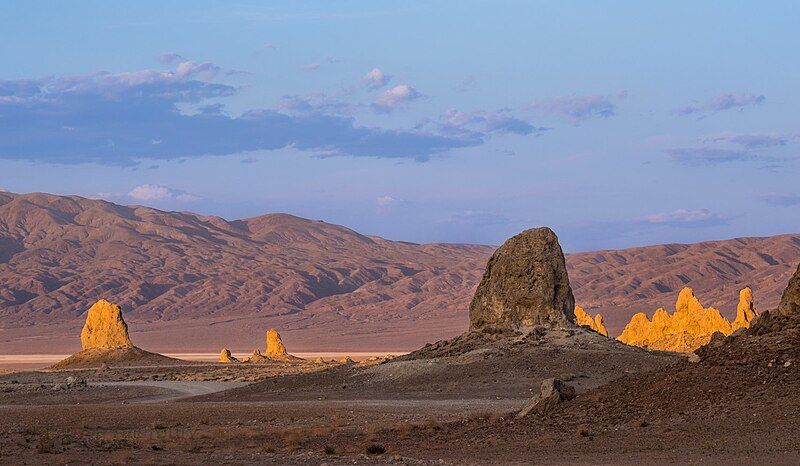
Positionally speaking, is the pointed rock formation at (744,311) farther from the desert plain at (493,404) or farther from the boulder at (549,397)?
the boulder at (549,397)

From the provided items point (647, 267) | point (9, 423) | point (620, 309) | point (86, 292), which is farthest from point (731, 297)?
point (9, 423)

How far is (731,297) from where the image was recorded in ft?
509

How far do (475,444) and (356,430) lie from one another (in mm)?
4622

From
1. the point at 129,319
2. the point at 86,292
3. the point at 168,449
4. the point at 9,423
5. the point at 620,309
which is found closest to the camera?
the point at 168,449

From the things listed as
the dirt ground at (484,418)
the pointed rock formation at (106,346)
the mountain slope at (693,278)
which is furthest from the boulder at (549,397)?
the mountain slope at (693,278)

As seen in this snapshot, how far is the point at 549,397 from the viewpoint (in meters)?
26.3

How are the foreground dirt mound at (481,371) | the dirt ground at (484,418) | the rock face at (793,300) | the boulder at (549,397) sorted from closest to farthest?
1. the dirt ground at (484,418)
2. the rock face at (793,300)
3. the boulder at (549,397)
4. the foreground dirt mound at (481,371)

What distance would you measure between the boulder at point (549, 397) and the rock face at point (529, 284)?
16315 mm

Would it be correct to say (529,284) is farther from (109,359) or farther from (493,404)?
(109,359)

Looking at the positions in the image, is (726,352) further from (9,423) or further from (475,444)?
(9,423)

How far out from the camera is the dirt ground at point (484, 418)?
2086 cm

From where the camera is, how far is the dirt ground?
20.9 meters

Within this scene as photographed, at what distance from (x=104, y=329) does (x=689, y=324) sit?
34110 millimetres

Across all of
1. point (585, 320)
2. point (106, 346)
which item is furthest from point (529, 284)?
point (106, 346)
